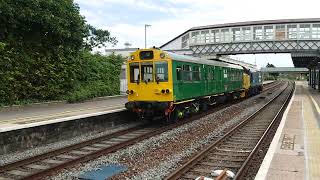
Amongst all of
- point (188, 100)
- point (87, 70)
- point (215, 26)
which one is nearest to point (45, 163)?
point (188, 100)

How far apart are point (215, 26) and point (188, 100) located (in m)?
31.4

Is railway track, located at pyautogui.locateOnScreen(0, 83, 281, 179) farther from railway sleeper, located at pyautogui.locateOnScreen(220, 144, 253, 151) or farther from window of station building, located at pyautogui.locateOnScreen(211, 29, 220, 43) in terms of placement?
window of station building, located at pyautogui.locateOnScreen(211, 29, 220, 43)

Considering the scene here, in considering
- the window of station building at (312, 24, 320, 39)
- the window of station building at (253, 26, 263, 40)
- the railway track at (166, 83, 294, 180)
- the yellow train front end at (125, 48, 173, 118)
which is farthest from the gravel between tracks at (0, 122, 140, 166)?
the window of station building at (312, 24, 320, 39)

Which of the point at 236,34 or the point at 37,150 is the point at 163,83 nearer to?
the point at 37,150

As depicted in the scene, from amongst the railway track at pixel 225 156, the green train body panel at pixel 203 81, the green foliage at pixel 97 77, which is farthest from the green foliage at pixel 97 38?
the railway track at pixel 225 156

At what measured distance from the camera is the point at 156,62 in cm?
1569

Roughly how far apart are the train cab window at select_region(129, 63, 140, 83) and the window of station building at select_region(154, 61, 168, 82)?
965 mm

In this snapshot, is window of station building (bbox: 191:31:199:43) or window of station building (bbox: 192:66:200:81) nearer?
window of station building (bbox: 192:66:200:81)

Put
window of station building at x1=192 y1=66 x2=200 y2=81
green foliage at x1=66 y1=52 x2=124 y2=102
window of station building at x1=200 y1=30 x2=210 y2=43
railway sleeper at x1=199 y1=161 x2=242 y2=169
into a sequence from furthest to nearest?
window of station building at x1=200 y1=30 x2=210 y2=43, green foliage at x1=66 y1=52 x2=124 y2=102, window of station building at x1=192 y1=66 x2=200 y2=81, railway sleeper at x1=199 y1=161 x2=242 y2=169

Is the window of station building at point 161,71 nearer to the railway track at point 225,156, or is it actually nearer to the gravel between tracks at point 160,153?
the gravel between tracks at point 160,153

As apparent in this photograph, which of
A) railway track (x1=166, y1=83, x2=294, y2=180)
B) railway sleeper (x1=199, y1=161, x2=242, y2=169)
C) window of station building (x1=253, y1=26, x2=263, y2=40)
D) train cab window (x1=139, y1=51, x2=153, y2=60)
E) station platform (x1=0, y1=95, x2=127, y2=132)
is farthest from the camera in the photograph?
window of station building (x1=253, y1=26, x2=263, y2=40)

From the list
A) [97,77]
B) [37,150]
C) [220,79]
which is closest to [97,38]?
[97,77]

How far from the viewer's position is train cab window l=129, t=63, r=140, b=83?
16.3 metres

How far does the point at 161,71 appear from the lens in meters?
15.6
